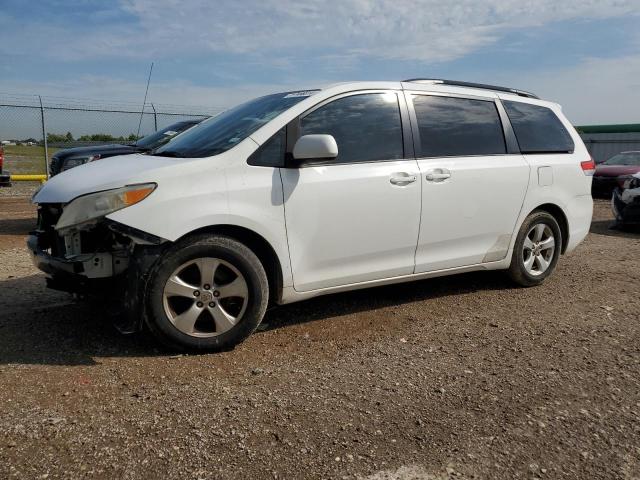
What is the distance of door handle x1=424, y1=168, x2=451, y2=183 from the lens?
4473mm

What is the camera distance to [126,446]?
2.62 meters

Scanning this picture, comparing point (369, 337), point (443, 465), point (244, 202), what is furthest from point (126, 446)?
point (369, 337)

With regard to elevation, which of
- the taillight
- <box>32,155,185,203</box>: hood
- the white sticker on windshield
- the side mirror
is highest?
the white sticker on windshield

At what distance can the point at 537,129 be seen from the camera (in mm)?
5426

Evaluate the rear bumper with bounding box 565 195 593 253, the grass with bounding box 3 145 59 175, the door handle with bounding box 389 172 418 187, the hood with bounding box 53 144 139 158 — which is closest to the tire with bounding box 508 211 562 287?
the rear bumper with bounding box 565 195 593 253

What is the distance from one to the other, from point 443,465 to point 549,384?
117 centimetres

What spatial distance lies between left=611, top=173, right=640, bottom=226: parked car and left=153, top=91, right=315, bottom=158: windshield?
703 cm

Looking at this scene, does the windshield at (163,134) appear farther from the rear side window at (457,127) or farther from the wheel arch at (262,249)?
the wheel arch at (262,249)

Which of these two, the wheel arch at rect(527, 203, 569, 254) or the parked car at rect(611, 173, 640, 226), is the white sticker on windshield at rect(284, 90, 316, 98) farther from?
the parked car at rect(611, 173, 640, 226)

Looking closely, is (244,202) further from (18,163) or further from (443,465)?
(18,163)

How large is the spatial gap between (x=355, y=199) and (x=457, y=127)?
134 cm

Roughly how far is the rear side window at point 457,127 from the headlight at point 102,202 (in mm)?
2217

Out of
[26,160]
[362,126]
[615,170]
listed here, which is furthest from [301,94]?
[26,160]

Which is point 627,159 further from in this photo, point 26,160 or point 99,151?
point 26,160
